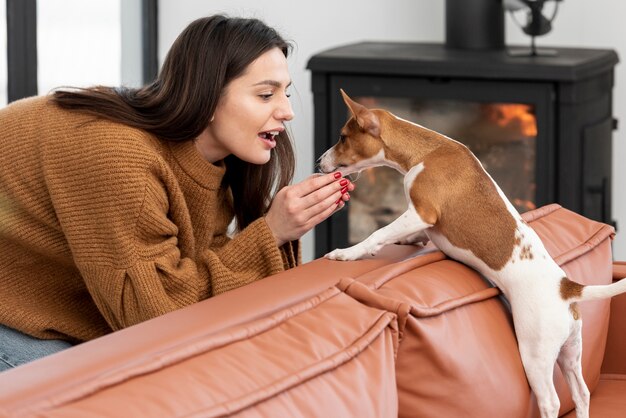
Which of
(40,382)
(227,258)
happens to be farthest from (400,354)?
(227,258)

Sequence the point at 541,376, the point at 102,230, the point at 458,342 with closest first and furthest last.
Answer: the point at 458,342 < the point at 541,376 < the point at 102,230

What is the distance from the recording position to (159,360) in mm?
1076

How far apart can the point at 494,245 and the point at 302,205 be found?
1.24ft

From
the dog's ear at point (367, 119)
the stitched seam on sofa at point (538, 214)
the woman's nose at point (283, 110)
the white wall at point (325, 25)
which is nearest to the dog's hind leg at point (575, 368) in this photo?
the stitched seam on sofa at point (538, 214)

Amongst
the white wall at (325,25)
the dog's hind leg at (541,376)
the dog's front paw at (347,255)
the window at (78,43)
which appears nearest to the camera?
the dog's hind leg at (541,376)

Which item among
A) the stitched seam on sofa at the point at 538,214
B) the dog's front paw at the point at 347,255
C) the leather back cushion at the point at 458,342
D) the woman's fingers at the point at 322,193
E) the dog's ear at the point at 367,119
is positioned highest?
the dog's ear at the point at 367,119

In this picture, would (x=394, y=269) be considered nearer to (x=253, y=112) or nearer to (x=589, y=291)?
(x=589, y=291)

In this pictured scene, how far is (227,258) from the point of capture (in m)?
1.90

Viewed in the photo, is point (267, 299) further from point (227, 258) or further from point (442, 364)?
point (227, 258)

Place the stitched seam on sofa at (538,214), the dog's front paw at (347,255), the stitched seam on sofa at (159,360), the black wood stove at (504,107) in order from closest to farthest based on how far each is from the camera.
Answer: the stitched seam on sofa at (159,360)
the dog's front paw at (347,255)
the stitched seam on sofa at (538,214)
the black wood stove at (504,107)

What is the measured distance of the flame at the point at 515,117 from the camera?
3350mm

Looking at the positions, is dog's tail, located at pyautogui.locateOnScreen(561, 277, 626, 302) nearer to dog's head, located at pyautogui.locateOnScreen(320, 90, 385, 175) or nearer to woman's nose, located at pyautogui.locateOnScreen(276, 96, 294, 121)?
dog's head, located at pyautogui.locateOnScreen(320, 90, 385, 175)

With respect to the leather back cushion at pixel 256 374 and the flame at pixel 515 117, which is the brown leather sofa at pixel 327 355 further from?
the flame at pixel 515 117

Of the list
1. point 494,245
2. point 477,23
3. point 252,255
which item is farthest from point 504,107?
point 494,245
